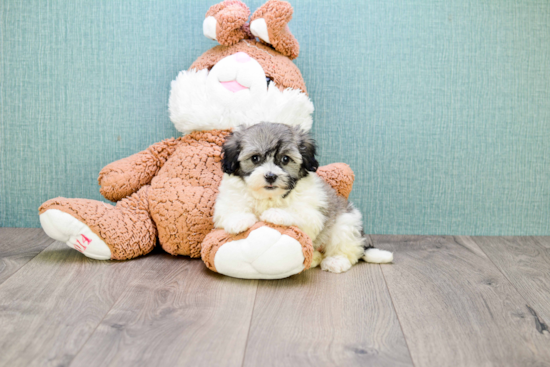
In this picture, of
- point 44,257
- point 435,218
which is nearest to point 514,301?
point 435,218

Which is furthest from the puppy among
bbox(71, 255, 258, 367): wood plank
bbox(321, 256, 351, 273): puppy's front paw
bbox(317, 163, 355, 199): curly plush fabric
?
bbox(71, 255, 258, 367): wood plank

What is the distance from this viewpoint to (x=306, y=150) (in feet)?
5.59

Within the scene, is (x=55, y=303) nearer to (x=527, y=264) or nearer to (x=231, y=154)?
(x=231, y=154)

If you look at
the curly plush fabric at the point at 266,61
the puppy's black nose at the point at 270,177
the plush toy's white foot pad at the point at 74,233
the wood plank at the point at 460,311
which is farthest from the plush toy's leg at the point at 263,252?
the curly plush fabric at the point at 266,61

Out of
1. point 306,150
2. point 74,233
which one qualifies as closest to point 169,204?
point 74,233

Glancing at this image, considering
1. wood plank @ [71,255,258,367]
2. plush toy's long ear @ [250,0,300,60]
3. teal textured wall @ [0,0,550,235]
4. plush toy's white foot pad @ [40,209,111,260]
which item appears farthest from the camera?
teal textured wall @ [0,0,550,235]

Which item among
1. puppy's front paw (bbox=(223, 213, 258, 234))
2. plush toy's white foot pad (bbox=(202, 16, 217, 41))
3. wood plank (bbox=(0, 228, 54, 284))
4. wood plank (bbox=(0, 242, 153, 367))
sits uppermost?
plush toy's white foot pad (bbox=(202, 16, 217, 41))

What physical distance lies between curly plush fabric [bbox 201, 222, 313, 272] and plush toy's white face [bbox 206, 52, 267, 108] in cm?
53

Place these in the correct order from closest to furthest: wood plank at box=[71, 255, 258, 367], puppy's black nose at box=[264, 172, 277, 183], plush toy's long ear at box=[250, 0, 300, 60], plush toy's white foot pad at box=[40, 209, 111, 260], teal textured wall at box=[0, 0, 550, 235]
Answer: wood plank at box=[71, 255, 258, 367], puppy's black nose at box=[264, 172, 277, 183], plush toy's white foot pad at box=[40, 209, 111, 260], plush toy's long ear at box=[250, 0, 300, 60], teal textured wall at box=[0, 0, 550, 235]

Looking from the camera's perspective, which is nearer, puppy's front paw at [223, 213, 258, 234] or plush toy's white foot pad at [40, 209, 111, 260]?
Result: puppy's front paw at [223, 213, 258, 234]

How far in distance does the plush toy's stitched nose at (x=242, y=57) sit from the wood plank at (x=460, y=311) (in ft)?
3.21

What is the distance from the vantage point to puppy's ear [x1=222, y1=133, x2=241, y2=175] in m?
1.69

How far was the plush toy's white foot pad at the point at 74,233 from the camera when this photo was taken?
1817mm

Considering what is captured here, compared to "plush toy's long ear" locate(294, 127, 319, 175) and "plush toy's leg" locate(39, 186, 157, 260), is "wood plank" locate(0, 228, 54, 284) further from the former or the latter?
"plush toy's long ear" locate(294, 127, 319, 175)
